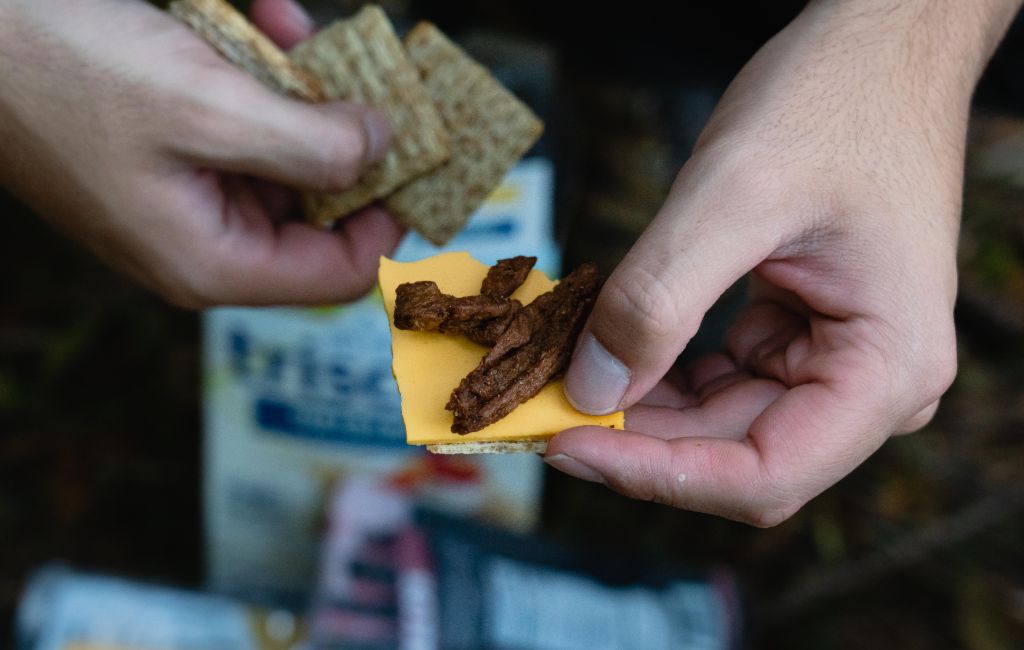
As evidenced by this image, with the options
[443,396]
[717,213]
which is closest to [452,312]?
[443,396]

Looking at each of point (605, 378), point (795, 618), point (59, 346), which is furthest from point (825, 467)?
point (59, 346)

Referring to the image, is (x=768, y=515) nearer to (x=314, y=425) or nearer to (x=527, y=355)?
(x=527, y=355)

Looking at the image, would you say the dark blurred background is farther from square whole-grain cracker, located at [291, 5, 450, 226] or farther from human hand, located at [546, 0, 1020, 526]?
human hand, located at [546, 0, 1020, 526]

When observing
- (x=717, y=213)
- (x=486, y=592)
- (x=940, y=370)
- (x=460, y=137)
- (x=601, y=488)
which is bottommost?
(x=486, y=592)

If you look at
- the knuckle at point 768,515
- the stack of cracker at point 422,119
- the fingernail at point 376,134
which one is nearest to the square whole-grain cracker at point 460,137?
the stack of cracker at point 422,119

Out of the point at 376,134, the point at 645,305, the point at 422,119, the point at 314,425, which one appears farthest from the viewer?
the point at 314,425

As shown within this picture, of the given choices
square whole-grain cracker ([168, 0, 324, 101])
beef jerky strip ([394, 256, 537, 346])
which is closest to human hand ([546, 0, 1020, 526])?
beef jerky strip ([394, 256, 537, 346])
